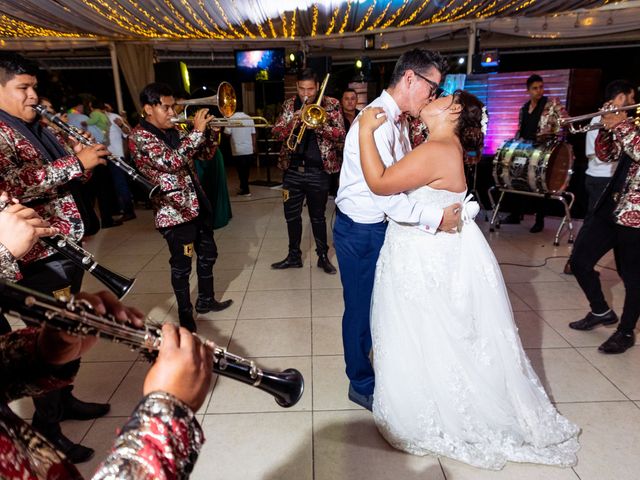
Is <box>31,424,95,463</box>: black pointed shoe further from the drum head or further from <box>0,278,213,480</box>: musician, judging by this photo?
the drum head

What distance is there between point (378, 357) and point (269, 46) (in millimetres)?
7868

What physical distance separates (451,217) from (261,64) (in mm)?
6980

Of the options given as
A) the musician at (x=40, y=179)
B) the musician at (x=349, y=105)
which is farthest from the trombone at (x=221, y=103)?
the musician at (x=349, y=105)

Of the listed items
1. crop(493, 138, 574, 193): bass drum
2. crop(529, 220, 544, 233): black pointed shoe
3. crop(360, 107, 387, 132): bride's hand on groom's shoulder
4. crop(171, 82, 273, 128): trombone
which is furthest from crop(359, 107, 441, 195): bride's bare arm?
crop(529, 220, 544, 233): black pointed shoe

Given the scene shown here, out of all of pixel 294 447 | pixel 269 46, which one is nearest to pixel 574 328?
pixel 294 447

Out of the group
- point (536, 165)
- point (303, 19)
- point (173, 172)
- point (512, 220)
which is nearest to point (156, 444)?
point (173, 172)

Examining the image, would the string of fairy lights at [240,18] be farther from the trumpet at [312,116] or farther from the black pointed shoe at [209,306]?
the black pointed shoe at [209,306]

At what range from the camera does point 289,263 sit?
13.9 feet

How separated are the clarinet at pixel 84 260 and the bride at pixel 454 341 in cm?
127

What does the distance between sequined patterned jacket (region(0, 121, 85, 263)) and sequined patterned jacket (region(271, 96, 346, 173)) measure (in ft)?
7.36

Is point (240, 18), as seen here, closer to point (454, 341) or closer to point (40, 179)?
point (40, 179)

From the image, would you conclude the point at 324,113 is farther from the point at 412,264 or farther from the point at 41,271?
the point at 41,271

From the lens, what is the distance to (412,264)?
1.84 meters

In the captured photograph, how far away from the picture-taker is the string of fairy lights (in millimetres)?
5570
